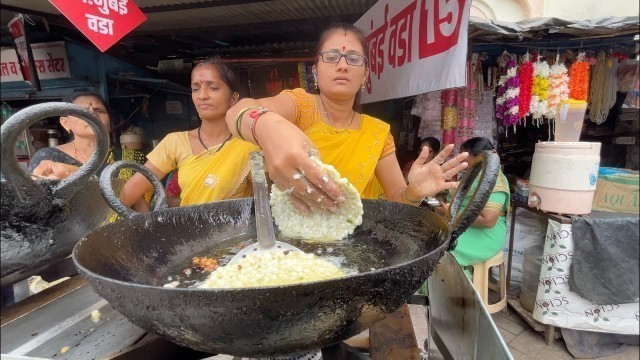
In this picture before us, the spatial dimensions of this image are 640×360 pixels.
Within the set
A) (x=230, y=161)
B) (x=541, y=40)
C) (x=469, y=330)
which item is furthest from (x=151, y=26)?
(x=469, y=330)

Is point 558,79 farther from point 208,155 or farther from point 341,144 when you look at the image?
point 208,155

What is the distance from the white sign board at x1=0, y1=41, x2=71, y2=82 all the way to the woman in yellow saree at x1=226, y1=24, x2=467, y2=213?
4607 millimetres

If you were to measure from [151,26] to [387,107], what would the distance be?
12.3 feet

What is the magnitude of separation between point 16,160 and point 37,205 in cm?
17

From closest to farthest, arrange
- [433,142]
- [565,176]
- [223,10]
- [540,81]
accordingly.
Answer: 1. [565,176]
2. [540,81]
3. [223,10]
4. [433,142]

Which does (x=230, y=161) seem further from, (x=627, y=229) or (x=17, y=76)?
(x=17, y=76)

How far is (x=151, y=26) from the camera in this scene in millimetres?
4246

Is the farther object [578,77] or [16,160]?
[578,77]

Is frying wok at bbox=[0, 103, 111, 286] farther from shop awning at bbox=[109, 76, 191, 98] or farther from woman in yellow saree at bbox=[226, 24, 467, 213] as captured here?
shop awning at bbox=[109, 76, 191, 98]

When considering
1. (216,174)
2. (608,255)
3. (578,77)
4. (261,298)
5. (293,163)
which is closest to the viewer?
(261,298)

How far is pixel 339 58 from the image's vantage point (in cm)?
171

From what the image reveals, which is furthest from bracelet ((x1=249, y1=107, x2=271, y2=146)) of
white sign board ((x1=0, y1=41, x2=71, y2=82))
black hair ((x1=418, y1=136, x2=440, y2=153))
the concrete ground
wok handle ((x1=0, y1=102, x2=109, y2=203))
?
white sign board ((x1=0, y1=41, x2=71, y2=82))

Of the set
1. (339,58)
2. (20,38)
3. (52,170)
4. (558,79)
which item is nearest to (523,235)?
(339,58)

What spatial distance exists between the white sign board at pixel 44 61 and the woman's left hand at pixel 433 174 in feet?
17.6
